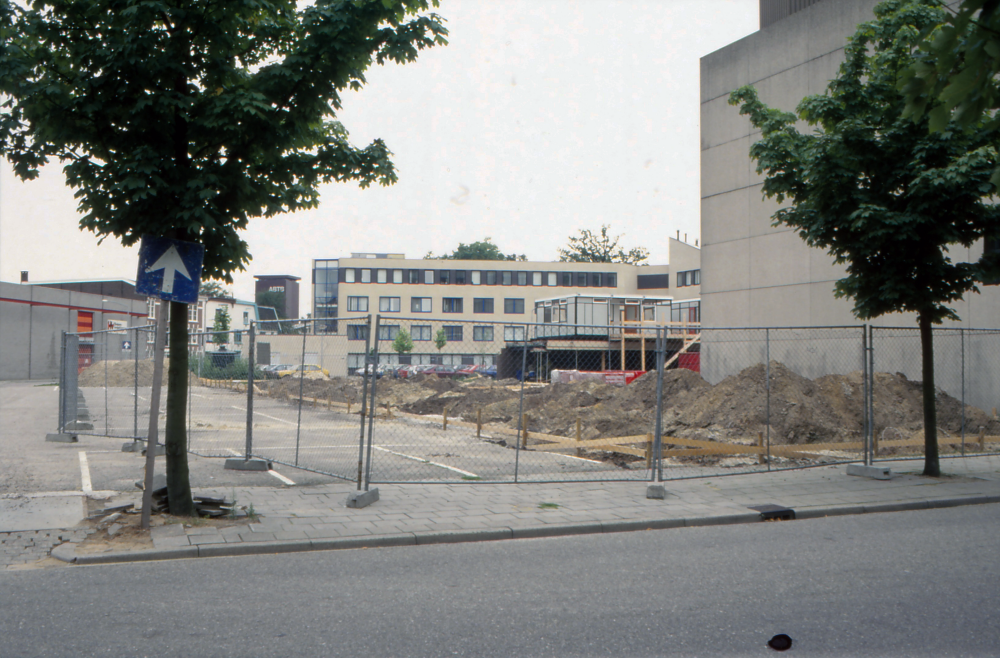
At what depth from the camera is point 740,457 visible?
47.9 feet

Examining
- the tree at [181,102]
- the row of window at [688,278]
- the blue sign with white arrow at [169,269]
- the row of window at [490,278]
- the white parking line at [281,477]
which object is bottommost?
the white parking line at [281,477]

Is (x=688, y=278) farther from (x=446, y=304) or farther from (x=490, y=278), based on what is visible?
(x=446, y=304)

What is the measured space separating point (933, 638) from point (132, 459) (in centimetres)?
1221

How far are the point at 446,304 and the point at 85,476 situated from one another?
73028 millimetres

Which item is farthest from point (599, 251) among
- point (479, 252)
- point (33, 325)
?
point (33, 325)

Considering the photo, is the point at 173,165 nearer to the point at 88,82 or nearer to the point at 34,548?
the point at 88,82

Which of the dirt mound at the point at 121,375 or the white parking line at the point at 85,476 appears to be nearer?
the white parking line at the point at 85,476

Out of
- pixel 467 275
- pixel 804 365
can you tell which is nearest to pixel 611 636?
pixel 804 365

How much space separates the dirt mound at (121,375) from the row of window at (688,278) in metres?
56.8

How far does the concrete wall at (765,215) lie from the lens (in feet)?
73.7

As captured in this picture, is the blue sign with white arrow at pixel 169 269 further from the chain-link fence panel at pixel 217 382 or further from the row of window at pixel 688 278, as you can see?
the row of window at pixel 688 278

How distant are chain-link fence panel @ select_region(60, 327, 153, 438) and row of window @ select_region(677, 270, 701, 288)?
59.2 meters

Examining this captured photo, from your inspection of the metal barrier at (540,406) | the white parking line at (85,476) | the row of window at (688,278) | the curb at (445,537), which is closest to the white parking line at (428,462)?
the metal barrier at (540,406)

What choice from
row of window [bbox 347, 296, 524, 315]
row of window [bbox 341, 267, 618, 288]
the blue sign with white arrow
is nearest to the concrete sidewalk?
the blue sign with white arrow
